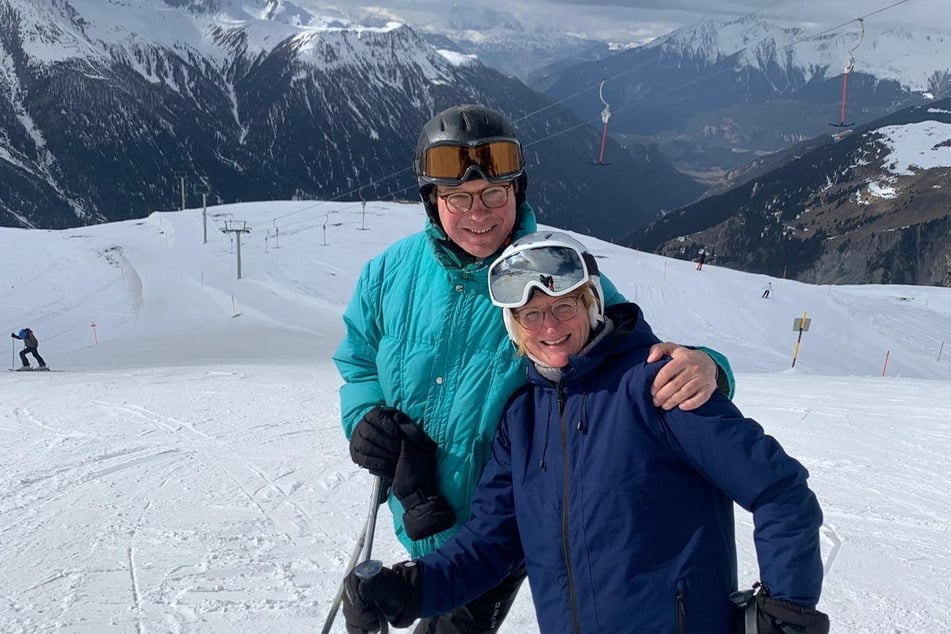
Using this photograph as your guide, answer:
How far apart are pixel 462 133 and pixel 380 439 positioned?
3.89 ft

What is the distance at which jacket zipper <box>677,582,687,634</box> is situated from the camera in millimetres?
2141

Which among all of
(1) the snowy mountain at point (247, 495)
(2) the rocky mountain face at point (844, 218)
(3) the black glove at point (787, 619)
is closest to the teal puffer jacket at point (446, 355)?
(3) the black glove at point (787, 619)

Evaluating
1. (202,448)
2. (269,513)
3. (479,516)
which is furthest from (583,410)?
(202,448)

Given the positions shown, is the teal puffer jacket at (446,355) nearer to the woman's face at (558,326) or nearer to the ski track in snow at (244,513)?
the woman's face at (558,326)

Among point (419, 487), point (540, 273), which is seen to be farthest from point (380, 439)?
point (540, 273)

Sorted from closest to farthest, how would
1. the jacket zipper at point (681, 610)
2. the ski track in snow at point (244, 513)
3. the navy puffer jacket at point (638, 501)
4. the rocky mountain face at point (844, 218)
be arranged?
the navy puffer jacket at point (638, 501), the jacket zipper at point (681, 610), the ski track in snow at point (244, 513), the rocky mountain face at point (844, 218)

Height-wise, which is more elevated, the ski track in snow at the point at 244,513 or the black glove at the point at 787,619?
the black glove at the point at 787,619

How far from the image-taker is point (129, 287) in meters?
35.3

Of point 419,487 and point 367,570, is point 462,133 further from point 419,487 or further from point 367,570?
point 367,570

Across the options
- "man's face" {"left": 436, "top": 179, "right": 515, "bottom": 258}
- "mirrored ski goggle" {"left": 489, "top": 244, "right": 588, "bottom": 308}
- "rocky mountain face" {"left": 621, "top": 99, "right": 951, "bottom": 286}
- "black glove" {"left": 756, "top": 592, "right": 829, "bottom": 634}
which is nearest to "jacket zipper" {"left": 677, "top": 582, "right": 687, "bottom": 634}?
"black glove" {"left": 756, "top": 592, "right": 829, "bottom": 634}

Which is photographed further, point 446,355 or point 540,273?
point 446,355

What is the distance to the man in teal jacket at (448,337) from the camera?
2602 millimetres

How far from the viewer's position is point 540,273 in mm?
2318

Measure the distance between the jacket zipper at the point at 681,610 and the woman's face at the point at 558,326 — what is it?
2.53 feet
